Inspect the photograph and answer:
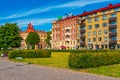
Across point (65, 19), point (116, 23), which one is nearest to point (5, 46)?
point (116, 23)

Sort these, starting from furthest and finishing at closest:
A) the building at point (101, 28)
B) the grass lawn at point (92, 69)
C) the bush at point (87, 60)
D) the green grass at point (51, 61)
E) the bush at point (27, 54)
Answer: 1. the building at point (101, 28)
2. the bush at point (27, 54)
3. the green grass at point (51, 61)
4. the bush at point (87, 60)
5. the grass lawn at point (92, 69)

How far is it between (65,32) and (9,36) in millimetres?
62162

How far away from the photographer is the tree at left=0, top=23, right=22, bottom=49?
→ 7400 cm

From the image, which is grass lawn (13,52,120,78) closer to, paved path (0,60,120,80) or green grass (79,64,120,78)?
green grass (79,64,120,78)

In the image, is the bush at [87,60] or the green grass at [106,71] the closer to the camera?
the green grass at [106,71]

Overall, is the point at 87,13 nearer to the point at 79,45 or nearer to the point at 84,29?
the point at 84,29

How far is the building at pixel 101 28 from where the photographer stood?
98.1 meters

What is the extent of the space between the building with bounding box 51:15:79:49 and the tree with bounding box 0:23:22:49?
51.4 metres

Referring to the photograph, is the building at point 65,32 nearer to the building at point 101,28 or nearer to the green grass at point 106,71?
the building at point 101,28

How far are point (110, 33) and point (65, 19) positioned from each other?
3907 cm

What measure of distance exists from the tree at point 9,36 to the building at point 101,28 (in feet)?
126

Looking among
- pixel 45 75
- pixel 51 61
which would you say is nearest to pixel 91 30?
pixel 51 61

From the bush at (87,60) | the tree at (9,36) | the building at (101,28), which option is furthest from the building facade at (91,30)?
the bush at (87,60)

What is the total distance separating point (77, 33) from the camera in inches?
4840
